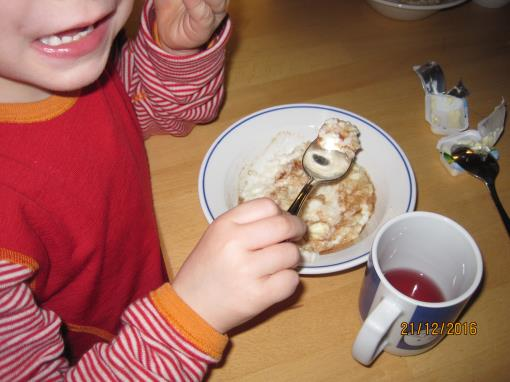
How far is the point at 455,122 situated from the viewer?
79cm

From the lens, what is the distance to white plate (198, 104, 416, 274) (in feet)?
1.91

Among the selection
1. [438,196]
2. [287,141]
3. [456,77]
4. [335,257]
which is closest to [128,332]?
[335,257]

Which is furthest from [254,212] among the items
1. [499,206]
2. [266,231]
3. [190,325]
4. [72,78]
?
[499,206]

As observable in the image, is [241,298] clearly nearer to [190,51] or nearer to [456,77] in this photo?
[190,51]

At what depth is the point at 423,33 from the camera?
39.1 inches

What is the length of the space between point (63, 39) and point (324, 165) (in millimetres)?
374

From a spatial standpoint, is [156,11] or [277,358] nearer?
[277,358]

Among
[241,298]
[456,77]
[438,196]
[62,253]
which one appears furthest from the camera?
[456,77]

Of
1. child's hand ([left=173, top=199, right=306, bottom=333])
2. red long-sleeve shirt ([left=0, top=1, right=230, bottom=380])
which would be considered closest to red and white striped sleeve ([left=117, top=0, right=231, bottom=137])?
red long-sleeve shirt ([left=0, top=1, right=230, bottom=380])

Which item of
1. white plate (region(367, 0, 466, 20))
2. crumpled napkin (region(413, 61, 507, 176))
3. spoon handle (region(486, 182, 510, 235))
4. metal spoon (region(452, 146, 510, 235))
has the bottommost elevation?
spoon handle (region(486, 182, 510, 235))

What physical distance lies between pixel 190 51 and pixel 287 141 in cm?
21

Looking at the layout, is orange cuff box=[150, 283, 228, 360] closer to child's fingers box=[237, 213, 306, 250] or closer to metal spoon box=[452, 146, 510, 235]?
child's fingers box=[237, 213, 306, 250]

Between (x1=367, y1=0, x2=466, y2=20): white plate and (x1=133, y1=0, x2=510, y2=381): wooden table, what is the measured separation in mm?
19

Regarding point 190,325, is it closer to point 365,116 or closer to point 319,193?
point 319,193
